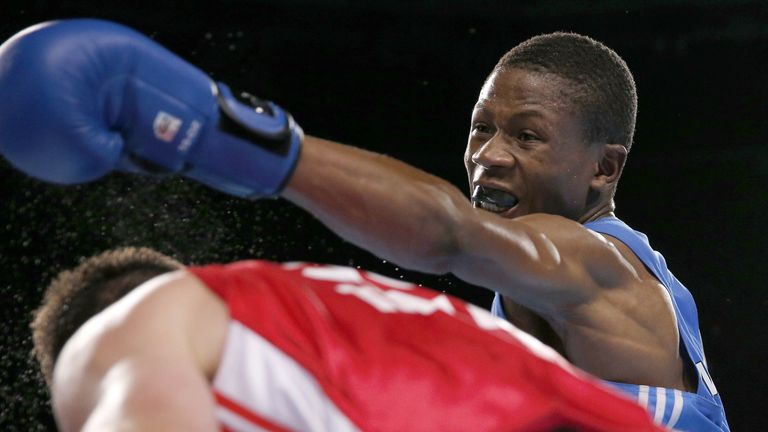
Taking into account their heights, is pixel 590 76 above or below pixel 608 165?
above

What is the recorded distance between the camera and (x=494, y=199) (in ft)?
6.79

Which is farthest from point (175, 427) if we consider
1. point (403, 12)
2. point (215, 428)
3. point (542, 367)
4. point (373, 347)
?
point (403, 12)

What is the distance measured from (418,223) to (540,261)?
282mm

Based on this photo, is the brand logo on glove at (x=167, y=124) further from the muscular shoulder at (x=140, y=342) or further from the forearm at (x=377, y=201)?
the muscular shoulder at (x=140, y=342)

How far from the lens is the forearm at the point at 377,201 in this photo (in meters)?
1.41

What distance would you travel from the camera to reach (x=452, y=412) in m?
1.09

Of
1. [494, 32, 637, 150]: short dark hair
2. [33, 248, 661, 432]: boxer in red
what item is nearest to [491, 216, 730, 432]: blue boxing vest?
[494, 32, 637, 150]: short dark hair

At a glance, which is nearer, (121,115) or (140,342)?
(140,342)

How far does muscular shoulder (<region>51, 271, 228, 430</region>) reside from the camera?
1006mm

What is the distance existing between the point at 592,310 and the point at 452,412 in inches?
30.5

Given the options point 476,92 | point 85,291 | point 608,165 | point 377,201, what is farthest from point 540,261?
point 476,92

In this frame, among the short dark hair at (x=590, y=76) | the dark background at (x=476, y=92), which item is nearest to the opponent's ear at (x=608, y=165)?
the short dark hair at (x=590, y=76)

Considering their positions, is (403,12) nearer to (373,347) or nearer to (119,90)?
(119,90)

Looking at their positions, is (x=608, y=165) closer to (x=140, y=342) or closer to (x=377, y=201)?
A: (x=377, y=201)
